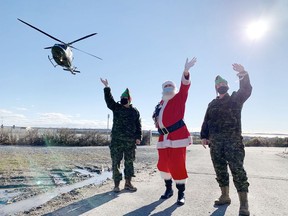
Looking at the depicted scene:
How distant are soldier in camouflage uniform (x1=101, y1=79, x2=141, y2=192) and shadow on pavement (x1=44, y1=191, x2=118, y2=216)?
622 millimetres

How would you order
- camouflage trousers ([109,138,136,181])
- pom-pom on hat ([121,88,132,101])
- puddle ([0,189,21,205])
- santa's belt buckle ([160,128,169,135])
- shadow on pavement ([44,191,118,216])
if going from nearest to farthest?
shadow on pavement ([44,191,118,216]) → puddle ([0,189,21,205]) → santa's belt buckle ([160,128,169,135]) → camouflage trousers ([109,138,136,181]) → pom-pom on hat ([121,88,132,101])

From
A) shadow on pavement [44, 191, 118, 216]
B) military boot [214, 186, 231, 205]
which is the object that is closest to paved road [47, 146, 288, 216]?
shadow on pavement [44, 191, 118, 216]

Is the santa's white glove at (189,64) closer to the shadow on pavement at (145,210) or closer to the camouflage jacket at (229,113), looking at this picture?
the camouflage jacket at (229,113)

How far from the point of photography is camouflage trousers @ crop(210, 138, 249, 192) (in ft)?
16.1

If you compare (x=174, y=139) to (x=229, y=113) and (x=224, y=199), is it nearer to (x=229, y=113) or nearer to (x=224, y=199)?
(x=229, y=113)

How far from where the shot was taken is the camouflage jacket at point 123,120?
6484 mm

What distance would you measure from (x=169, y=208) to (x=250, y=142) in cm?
3497

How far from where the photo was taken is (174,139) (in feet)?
18.3

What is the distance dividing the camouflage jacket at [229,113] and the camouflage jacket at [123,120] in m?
1.80

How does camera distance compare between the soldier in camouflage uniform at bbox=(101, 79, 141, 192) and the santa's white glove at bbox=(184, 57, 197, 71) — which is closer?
the santa's white glove at bbox=(184, 57, 197, 71)

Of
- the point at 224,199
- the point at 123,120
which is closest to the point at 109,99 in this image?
the point at 123,120

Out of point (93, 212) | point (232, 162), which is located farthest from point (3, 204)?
point (232, 162)

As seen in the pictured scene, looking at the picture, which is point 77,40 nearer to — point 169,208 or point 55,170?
point 55,170

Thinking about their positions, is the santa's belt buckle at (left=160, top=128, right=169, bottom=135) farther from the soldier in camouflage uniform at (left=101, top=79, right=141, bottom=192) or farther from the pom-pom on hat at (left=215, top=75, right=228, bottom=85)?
the pom-pom on hat at (left=215, top=75, right=228, bottom=85)
